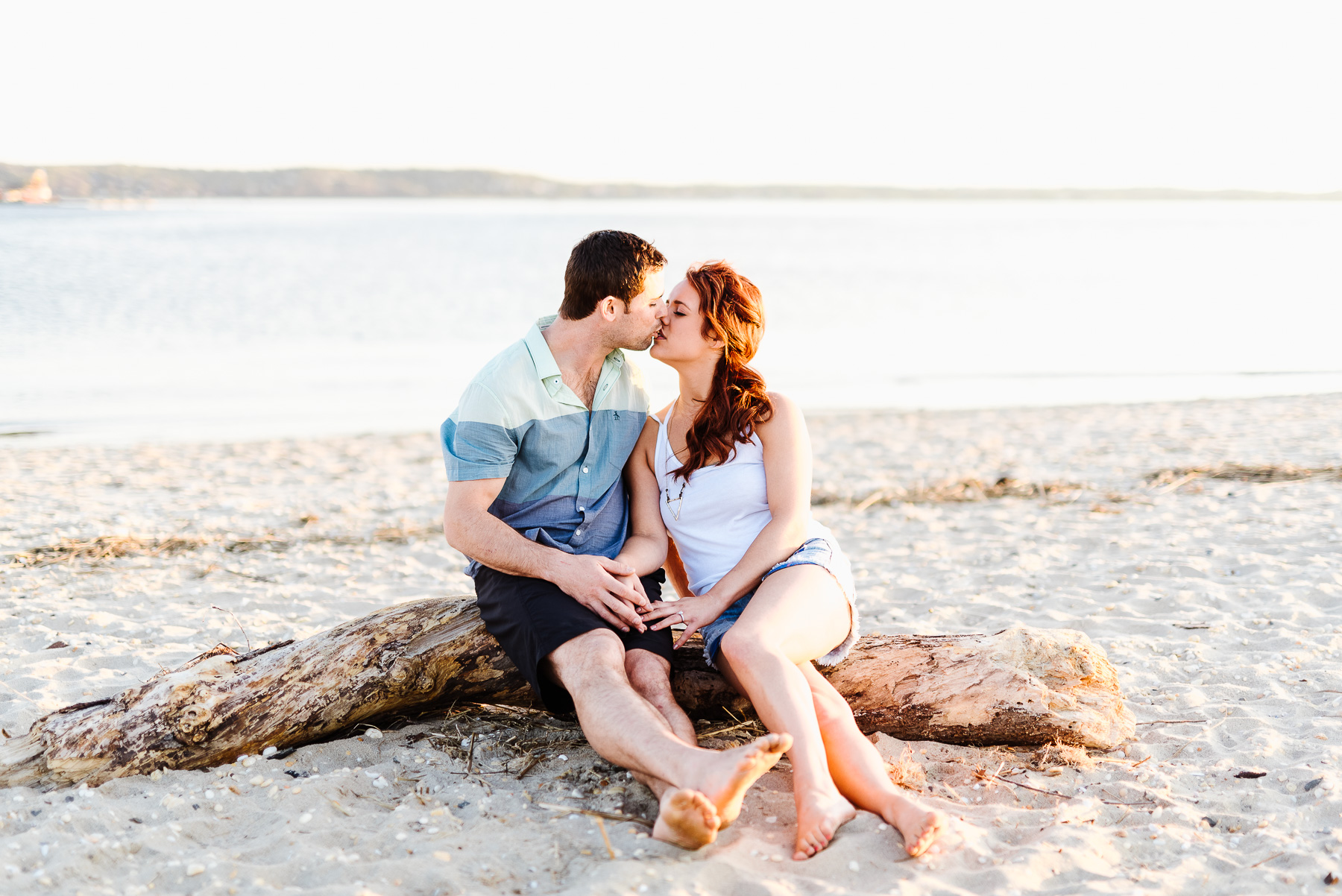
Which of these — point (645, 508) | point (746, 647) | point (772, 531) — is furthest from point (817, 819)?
point (645, 508)

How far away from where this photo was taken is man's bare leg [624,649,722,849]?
2.78m

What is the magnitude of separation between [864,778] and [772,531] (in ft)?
2.93

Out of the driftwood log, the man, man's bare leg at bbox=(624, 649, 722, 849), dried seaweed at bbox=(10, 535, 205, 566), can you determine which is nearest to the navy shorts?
the man

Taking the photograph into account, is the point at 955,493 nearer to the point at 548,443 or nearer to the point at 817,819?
the point at 548,443

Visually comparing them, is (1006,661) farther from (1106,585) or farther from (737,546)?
(1106,585)

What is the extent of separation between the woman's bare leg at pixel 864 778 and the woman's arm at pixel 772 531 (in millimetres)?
386

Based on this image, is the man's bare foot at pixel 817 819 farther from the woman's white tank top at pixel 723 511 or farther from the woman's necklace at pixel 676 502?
the woman's necklace at pixel 676 502

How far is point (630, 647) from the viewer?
3.51m

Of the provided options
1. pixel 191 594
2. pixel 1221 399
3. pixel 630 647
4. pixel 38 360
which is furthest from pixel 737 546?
pixel 38 360

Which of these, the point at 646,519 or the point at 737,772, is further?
the point at 646,519

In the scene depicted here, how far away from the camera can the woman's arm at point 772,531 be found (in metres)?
3.59

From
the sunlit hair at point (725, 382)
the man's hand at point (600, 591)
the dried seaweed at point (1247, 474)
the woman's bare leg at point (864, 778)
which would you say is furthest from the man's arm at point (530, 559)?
the dried seaweed at point (1247, 474)

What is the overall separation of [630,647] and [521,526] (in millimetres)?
655

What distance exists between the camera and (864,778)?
3135mm
